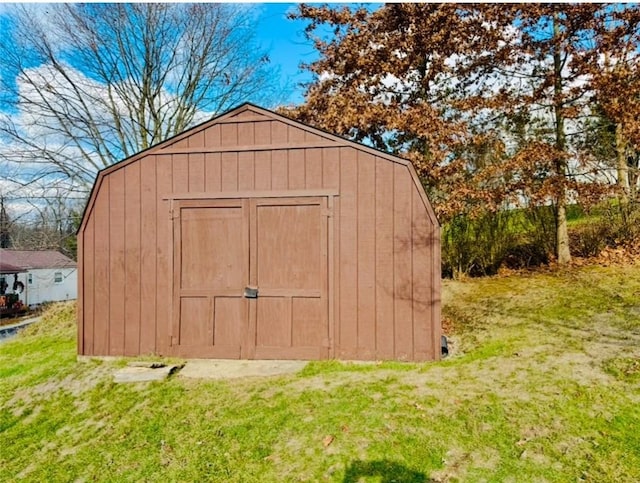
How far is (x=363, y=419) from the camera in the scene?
3.56 meters

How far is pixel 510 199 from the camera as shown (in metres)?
9.49

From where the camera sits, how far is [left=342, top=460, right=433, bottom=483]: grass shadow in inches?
109

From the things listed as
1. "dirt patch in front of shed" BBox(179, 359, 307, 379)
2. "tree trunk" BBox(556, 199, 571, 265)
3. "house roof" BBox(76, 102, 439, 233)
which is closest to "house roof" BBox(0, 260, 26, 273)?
"house roof" BBox(76, 102, 439, 233)

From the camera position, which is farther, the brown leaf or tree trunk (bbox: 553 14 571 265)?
tree trunk (bbox: 553 14 571 265)

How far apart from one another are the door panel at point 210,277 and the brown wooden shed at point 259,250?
0.05ft

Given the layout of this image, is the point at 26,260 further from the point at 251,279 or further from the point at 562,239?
the point at 562,239

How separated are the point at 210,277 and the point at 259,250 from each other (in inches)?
31.0

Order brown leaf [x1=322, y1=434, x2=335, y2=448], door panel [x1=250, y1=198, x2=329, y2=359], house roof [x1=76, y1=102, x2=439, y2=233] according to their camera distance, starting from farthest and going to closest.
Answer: door panel [x1=250, y1=198, x2=329, y2=359]
house roof [x1=76, y1=102, x2=439, y2=233]
brown leaf [x1=322, y1=434, x2=335, y2=448]

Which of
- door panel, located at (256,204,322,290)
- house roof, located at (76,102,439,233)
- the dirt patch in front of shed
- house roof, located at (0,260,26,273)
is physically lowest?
the dirt patch in front of shed

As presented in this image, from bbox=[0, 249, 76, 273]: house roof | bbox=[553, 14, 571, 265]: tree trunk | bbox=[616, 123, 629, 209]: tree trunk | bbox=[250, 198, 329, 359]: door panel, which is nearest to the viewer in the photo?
bbox=[250, 198, 329, 359]: door panel

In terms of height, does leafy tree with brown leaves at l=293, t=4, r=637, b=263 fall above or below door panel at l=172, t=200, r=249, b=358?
above

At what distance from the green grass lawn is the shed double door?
26.0 inches

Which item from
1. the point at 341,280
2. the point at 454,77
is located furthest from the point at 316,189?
the point at 454,77

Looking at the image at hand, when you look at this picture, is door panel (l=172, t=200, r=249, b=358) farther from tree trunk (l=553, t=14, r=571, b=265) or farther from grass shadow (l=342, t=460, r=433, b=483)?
tree trunk (l=553, t=14, r=571, b=265)
